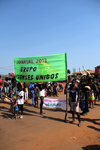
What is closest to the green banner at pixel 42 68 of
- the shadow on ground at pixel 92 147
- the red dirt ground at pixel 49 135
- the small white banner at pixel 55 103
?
the small white banner at pixel 55 103

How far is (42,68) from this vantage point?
20.1 feet

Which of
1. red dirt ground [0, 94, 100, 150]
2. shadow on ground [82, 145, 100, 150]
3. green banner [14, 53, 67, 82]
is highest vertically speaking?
green banner [14, 53, 67, 82]

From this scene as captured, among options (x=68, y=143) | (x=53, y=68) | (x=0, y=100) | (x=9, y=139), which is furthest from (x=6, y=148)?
(x=0, y=100)

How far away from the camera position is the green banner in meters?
5.70

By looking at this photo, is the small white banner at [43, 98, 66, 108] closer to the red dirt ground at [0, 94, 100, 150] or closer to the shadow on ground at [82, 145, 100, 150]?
the red dirt ground at [0, 94, 100, 150]

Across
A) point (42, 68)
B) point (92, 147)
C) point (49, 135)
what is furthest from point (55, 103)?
point (92, 147)

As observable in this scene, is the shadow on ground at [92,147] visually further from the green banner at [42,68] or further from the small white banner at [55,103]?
the green banner at [42,68]

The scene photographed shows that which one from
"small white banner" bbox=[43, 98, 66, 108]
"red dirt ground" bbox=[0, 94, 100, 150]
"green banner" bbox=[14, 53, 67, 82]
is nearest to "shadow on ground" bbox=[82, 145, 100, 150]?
"red dirt ground" bbox=[0, 94, 100, 150]

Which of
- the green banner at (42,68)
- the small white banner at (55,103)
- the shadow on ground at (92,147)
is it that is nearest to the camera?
the shadow on ground at (92,147)

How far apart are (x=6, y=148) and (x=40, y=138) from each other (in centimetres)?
101

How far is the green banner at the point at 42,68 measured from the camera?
5699mm

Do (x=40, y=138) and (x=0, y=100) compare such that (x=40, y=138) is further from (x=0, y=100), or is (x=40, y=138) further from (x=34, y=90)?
(x=0, y=100)

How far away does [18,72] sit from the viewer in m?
6.50

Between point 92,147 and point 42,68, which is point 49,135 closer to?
point 92,147
